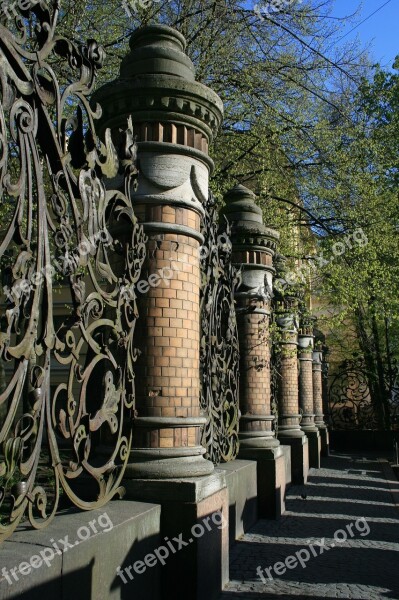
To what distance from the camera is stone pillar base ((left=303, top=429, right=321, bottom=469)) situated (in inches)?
628

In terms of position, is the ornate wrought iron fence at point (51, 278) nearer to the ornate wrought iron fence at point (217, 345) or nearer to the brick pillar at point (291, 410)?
the ornate wrought iron fence at point (217, 345)

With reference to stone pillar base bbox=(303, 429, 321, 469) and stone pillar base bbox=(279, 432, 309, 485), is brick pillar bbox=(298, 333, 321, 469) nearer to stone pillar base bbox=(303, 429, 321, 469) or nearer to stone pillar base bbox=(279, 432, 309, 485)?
stone pillar base bbox=(303, 429, 321, 469)

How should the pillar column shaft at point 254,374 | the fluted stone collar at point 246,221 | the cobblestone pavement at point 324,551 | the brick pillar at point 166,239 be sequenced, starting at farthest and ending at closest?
the fluted stone collar at point 246,221, the pillar column shaft at point 254,374, the cobblestone pavement at point 324,551, the brick pillar at point 166,239

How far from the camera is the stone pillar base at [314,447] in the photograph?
15953mm

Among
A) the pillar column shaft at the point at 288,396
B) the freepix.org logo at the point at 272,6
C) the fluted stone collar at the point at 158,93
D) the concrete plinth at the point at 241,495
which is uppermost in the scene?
the freepix.org logo at the point at 272,6

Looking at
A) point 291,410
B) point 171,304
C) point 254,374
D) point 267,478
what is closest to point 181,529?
point 171,304

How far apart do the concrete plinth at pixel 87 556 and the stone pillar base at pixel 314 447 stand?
12396 mm

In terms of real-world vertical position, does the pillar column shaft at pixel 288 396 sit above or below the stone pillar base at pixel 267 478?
above

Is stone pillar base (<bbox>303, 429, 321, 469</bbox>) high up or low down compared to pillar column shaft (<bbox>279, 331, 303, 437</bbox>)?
down

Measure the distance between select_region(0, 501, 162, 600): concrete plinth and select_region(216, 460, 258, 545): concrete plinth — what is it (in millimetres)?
2293

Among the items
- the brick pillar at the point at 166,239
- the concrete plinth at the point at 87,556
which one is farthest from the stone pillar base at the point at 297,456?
the concrete plinth at the point at 87,556

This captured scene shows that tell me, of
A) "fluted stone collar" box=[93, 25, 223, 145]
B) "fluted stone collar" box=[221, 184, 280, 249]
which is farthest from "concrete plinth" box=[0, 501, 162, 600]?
"fluted stone collar" box=[221, 184, 280, 249]

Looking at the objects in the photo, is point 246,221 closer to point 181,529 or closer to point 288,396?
point 288,396

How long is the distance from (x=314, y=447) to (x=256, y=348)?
873 centimetres
